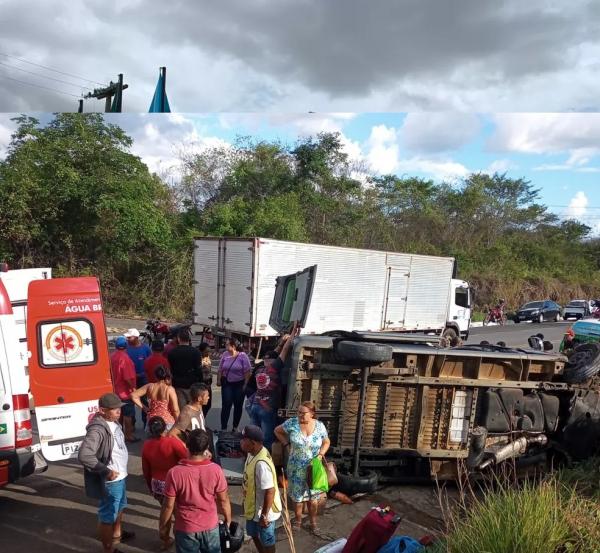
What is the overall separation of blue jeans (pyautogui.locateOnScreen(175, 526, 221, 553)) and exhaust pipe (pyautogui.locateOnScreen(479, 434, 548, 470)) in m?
3.40

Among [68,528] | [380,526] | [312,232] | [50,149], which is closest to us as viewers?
[380,526]

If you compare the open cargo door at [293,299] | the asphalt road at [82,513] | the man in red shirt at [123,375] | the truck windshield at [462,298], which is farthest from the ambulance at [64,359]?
the truck windshield at [462,298]

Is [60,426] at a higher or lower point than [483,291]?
higher

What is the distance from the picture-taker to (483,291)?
125ft

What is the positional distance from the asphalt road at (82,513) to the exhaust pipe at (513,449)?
771mm

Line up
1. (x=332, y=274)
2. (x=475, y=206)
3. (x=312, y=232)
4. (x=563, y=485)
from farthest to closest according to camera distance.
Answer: (x=475, y=206) → (x=312, y=232) → (x=332, y=274) → (x=563, y=485)

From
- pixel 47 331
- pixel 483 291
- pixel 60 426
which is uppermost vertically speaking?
pixel 47 331

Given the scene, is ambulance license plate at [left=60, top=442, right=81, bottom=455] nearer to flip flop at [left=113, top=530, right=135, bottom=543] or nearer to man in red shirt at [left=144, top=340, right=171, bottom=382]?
man in red shirt at [left=144, top=340, right=171, bottom=382]

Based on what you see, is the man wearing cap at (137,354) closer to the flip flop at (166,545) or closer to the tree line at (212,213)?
the flip flop at (166,545)

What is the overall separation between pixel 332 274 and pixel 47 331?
9.56 meters

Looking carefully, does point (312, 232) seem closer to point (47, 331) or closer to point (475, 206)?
point (475, 206)

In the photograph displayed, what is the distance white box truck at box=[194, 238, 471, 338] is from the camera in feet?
44.8

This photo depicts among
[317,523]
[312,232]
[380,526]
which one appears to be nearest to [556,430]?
[317,523]

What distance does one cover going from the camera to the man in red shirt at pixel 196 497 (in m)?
3.89
